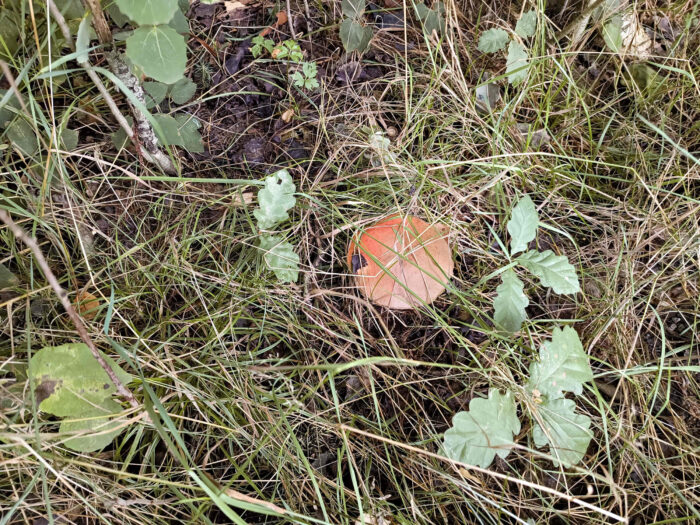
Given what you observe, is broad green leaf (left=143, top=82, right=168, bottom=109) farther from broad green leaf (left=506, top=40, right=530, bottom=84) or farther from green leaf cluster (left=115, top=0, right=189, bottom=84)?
broad green leaf (left=506, top=40, right=530, bottom=84)

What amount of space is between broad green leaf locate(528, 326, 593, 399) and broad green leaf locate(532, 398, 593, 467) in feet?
0.13

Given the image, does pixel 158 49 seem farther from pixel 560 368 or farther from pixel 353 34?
pixel 560 368

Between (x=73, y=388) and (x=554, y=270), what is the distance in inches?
58.4

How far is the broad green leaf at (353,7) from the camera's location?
6.44ft

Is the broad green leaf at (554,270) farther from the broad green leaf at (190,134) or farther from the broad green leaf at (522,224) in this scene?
the broad green leaf at (190,134)

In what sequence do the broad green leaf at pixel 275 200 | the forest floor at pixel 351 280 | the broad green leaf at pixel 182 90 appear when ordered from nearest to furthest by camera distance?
the forest floor at pixel 351 280 → the broad green leaf at pixel 275 200 → the broad green leaf at pixel 182 90

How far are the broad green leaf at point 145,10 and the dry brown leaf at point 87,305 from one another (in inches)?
34.6

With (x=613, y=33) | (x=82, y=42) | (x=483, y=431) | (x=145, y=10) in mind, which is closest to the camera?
(x=145, y=10)

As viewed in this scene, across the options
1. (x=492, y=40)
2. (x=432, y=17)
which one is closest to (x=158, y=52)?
(x=432, y=17)

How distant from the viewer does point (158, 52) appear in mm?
1299

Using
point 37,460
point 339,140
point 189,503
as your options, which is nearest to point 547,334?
point 339,140

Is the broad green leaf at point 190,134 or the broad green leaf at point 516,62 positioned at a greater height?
the broad green leaf at point 516,62

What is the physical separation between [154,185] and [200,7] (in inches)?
31.0

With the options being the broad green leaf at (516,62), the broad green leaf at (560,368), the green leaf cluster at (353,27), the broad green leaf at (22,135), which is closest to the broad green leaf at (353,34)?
the green leaf cluster at (353,27)
